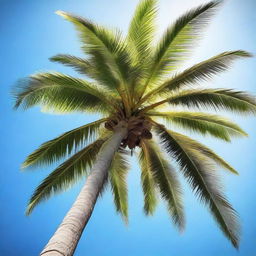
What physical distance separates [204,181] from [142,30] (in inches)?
189

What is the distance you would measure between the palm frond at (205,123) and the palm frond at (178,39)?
159 centimetres

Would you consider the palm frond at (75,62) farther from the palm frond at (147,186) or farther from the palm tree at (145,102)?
the palm frond at (147,186)

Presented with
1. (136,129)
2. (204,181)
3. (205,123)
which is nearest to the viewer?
(204,181)

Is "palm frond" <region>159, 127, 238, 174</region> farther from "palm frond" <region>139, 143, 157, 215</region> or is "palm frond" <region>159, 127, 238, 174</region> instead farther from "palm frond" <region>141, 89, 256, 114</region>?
"palm frond" <region>139, 143, 157, 215</region>

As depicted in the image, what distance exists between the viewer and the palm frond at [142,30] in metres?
9.83

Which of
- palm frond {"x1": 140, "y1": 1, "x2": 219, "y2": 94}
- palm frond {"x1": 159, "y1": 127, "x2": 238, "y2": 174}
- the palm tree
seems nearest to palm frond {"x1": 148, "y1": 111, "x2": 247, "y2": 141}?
the palm tree

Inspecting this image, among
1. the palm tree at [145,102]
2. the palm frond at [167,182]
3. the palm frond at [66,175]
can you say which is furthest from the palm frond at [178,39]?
the palm frond at [66,175]

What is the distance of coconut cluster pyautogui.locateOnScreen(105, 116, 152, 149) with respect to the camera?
1010 cm

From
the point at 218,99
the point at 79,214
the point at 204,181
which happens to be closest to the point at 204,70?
the point at 218,99

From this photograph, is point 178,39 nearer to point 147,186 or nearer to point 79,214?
point 147,186

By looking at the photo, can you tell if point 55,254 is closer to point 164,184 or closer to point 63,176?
point 63,176

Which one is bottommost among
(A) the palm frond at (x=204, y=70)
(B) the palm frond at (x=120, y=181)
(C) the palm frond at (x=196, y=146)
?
(B) the palm frond at (x=120, y=181)

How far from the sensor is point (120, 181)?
12.4 meters

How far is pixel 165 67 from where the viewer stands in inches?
399
